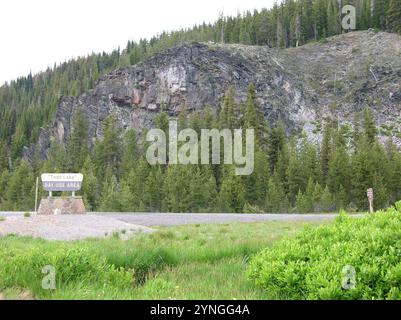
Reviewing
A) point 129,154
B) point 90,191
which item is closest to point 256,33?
point 129,154

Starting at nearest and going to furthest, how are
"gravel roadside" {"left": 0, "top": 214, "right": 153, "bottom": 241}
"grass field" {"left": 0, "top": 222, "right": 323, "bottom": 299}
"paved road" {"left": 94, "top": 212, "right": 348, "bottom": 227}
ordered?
"grass field" {"left": 0, "top": 222, "right": 323, "bottom": 299} → "gravel roadside" {"left": 0, "top": 214, "right": 153, "bottom": 241} → "paved road" {"left": 94, "top": 212, "right": 348, "bottom": 227}

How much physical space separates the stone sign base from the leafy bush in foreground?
22.4 m

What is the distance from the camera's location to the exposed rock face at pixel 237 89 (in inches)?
3307

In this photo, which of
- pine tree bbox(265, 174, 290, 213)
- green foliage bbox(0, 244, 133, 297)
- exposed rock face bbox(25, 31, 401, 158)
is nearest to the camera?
green foliage bbox(0, 244, 133, 297)

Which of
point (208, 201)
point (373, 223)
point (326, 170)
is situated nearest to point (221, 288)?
point (373, 223)

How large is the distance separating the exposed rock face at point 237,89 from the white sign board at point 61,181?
5368 cm

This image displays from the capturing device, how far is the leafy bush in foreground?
534 centimetres

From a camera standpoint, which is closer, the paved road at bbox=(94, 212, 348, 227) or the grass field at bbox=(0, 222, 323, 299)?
the grass field at bbox=(0, 222, 323, 299)

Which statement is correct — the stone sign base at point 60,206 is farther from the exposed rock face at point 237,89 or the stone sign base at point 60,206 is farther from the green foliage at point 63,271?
the exposed rock face at point 237,89

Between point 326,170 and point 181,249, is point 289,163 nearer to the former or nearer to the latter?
point 326,170

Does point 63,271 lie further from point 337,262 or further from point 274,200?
point 274,200

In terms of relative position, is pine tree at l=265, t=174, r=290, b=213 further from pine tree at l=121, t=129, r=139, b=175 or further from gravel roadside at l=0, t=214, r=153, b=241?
gravel roadside at l=0, t=214, r=153, b=241

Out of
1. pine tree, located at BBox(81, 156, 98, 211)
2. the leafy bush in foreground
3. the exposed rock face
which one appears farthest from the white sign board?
the exposed rock face

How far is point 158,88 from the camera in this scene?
87.2 m
